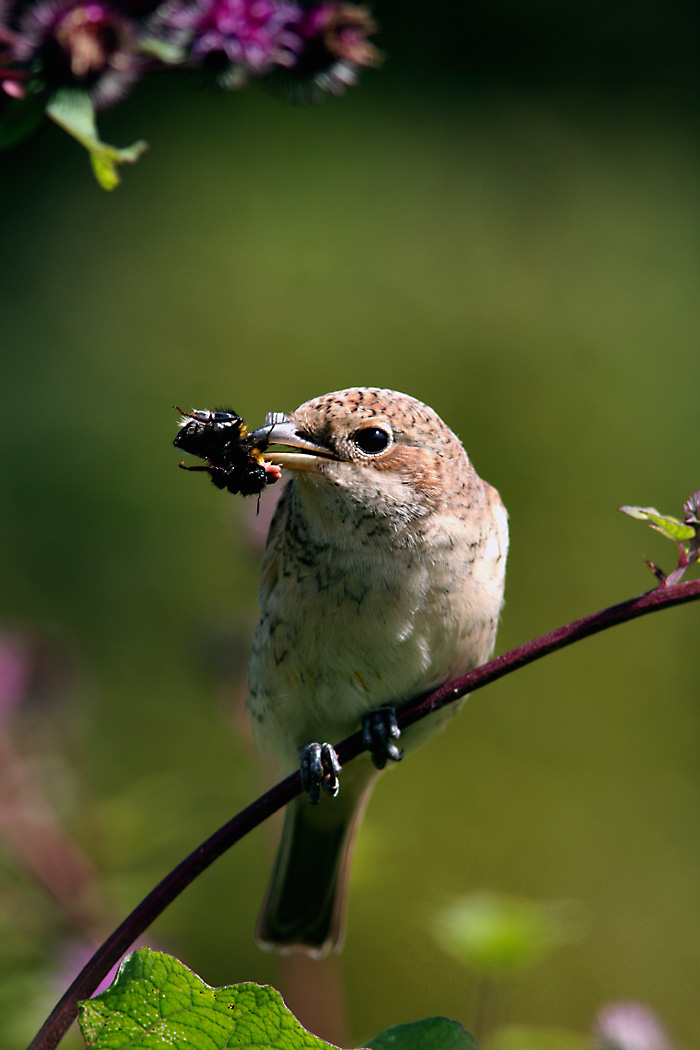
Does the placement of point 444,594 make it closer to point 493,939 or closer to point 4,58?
point 493,939

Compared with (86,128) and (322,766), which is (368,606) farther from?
(86,128)

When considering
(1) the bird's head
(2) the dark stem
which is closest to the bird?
(1) the bird's head

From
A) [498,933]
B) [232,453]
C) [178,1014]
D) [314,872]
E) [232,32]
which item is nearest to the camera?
[178,1014]

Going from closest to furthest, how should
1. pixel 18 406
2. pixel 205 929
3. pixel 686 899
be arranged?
pixel 205 929
pixel 686 899
pixel 18 406

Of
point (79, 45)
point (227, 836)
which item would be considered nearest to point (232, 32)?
point (79, 45)

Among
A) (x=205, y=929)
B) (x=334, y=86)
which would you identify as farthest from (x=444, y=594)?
(x=205, y=929)

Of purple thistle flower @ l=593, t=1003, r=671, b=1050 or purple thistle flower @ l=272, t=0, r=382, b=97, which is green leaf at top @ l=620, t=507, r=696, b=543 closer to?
purple thistle flower @ l=272, t=0, r=382, b=97

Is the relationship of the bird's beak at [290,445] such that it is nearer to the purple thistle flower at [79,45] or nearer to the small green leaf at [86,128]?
the small green leaf at [86,128]
